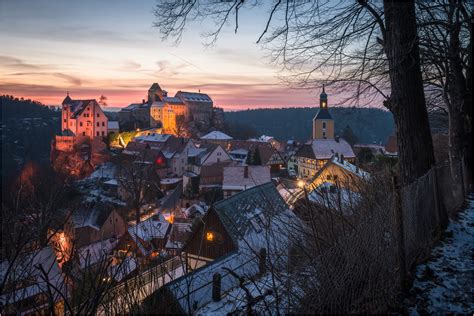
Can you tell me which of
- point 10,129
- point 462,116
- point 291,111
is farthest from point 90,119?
point 291,111

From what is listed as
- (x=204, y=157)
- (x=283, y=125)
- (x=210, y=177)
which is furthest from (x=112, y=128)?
(x=283, y=125)

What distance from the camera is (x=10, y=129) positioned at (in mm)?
81500

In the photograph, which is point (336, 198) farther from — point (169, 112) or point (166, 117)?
point (169, 112)

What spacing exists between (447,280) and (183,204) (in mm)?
35686

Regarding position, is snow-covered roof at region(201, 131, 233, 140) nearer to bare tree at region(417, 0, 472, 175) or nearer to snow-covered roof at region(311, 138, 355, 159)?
snow-covered roof at region(311, 138, 355, 159)

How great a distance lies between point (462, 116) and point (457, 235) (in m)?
5.84

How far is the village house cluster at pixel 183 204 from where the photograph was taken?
3699 mm

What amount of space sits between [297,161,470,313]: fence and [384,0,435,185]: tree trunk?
55 centimetres

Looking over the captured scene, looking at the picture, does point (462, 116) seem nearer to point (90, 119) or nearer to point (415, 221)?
point (415, 221)

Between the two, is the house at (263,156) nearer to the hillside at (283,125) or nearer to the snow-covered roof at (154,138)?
the snow-covered roof at (154,138)

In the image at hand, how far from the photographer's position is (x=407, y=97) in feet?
18.9

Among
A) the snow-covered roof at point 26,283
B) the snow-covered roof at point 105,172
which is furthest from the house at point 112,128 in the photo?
the snow-covered roof at point 26,283

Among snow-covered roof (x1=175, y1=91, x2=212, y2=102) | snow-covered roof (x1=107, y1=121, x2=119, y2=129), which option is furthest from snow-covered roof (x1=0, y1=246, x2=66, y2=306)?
snow-covered roof (x1=175, y1=91, x2=212, y2=102)

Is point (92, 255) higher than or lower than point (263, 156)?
higher
